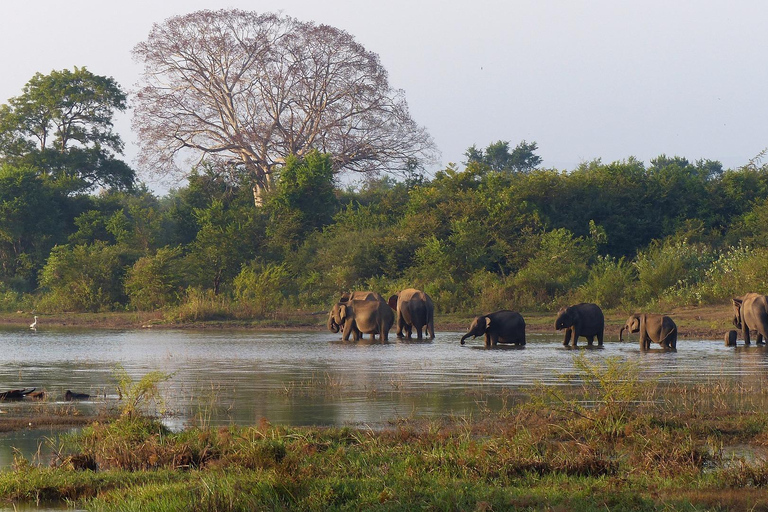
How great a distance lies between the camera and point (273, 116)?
4625cm

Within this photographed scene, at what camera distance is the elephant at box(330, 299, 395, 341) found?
26.4m

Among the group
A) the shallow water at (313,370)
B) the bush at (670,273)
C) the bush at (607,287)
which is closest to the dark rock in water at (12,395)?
the shallow water at (313,370)

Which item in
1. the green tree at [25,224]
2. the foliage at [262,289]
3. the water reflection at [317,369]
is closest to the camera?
the water reflection at [317,369]

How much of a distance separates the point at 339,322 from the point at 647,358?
378 inches

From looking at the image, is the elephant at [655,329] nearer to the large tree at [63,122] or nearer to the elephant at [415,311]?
the elephant at [415,311]

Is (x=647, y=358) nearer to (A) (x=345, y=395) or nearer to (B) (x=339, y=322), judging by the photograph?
(A) (x=345, y=395)

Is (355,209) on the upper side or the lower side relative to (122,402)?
upper

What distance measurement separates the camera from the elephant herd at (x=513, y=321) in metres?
22.3

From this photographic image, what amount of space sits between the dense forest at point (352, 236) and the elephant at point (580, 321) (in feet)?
22.1

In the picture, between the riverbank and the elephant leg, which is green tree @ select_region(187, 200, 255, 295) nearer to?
the riverbank

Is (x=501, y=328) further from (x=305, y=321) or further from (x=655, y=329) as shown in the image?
(x=305, y=321)

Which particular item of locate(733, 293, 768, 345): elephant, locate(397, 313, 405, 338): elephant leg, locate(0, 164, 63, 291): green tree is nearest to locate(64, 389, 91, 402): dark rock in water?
locate(397, 313, 405, 338): elephant leg

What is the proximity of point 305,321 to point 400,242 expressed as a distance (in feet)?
21.8

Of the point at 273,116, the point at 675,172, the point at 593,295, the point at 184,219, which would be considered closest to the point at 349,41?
the point at 273,116
